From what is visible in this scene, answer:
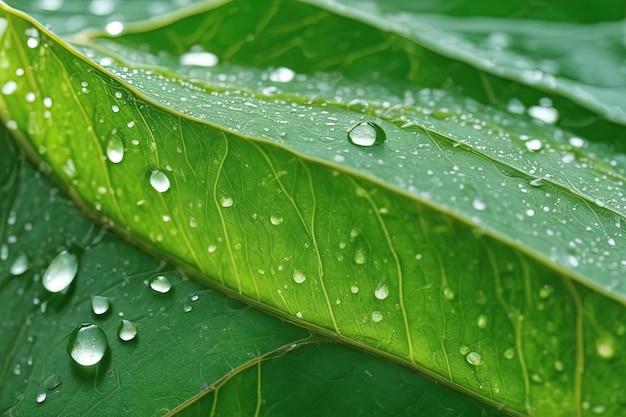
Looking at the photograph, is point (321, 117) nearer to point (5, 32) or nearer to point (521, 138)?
point (521, 138)

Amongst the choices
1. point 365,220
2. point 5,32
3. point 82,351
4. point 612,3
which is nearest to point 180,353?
point 82,351

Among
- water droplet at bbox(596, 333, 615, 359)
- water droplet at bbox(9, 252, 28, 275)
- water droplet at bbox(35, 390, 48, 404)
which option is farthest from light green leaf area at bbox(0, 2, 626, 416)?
water droplet at bbox(35, 390, 48, 404)

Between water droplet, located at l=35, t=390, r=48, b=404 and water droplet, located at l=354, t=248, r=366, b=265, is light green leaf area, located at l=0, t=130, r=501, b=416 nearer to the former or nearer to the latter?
water droplet, located at l=35, t=390, r=48, b=404

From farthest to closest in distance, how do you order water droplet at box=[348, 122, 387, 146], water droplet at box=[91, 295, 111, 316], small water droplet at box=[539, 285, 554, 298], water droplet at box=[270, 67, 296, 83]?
water droplet at box=[270, 67, 296, 83], water droplet at box=[91, 295, 111, 316], water droplet at box=[348, 122, 387, 146], small water droplet at box=[539, 285, 554, 298]

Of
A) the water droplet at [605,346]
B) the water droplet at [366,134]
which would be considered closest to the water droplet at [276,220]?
the water droplet at [366,134]

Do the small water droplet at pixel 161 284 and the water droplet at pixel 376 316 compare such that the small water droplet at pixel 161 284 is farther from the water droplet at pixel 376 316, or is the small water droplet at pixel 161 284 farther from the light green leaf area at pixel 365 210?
the water droplet at pixel 376 316

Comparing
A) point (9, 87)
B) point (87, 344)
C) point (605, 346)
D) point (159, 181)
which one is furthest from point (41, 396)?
point (605, 346)
